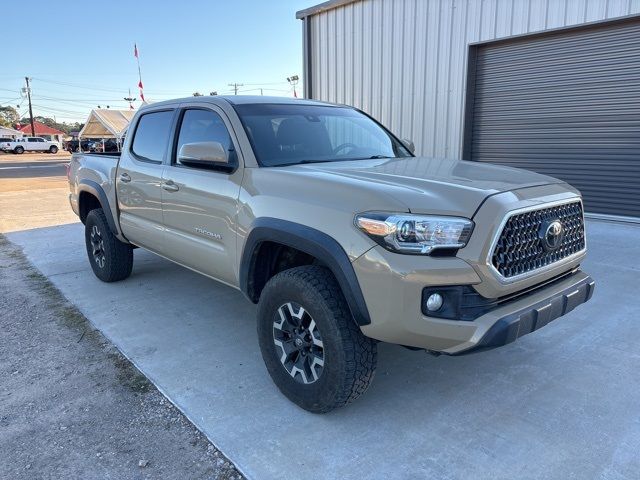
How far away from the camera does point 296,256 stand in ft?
10.7

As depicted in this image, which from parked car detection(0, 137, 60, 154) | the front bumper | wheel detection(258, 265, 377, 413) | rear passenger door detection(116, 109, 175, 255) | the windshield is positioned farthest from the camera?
parked car detection(0, 137, 60, 154)

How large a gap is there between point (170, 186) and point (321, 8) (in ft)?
28.5

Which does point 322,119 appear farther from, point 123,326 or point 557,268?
point 123,326

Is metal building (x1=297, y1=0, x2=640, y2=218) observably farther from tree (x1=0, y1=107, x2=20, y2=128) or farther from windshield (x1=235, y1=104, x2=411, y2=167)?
tree (x1=0, y1=107, x2=20, y2=128)

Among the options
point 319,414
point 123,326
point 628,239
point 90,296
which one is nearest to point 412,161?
point 319,414

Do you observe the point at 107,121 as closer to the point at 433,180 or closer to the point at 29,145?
the point at 29,145

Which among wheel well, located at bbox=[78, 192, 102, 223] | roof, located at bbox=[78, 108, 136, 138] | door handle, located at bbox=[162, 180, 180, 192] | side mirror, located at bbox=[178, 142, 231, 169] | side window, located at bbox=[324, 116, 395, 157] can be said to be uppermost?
A: roof, located at bbox=[78, 108, 136, 138]

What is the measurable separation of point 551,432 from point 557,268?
0.90 metres

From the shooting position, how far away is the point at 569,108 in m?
8.12

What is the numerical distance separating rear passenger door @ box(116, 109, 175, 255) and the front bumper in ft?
7.83

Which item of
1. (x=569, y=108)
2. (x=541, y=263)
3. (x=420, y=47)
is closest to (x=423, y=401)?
(x=541, y=263)

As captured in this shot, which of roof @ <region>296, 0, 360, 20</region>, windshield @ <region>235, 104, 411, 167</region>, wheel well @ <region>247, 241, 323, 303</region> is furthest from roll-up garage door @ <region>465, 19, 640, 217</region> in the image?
wheel well @ <region>247, 241, 323, 303</region>

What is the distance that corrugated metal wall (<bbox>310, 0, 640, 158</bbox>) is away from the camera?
315 inches

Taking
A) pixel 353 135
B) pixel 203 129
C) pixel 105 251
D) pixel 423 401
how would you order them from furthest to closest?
pixel 105 251 < pixel 353 135 < pixel 203 129 < pixel 423 401
